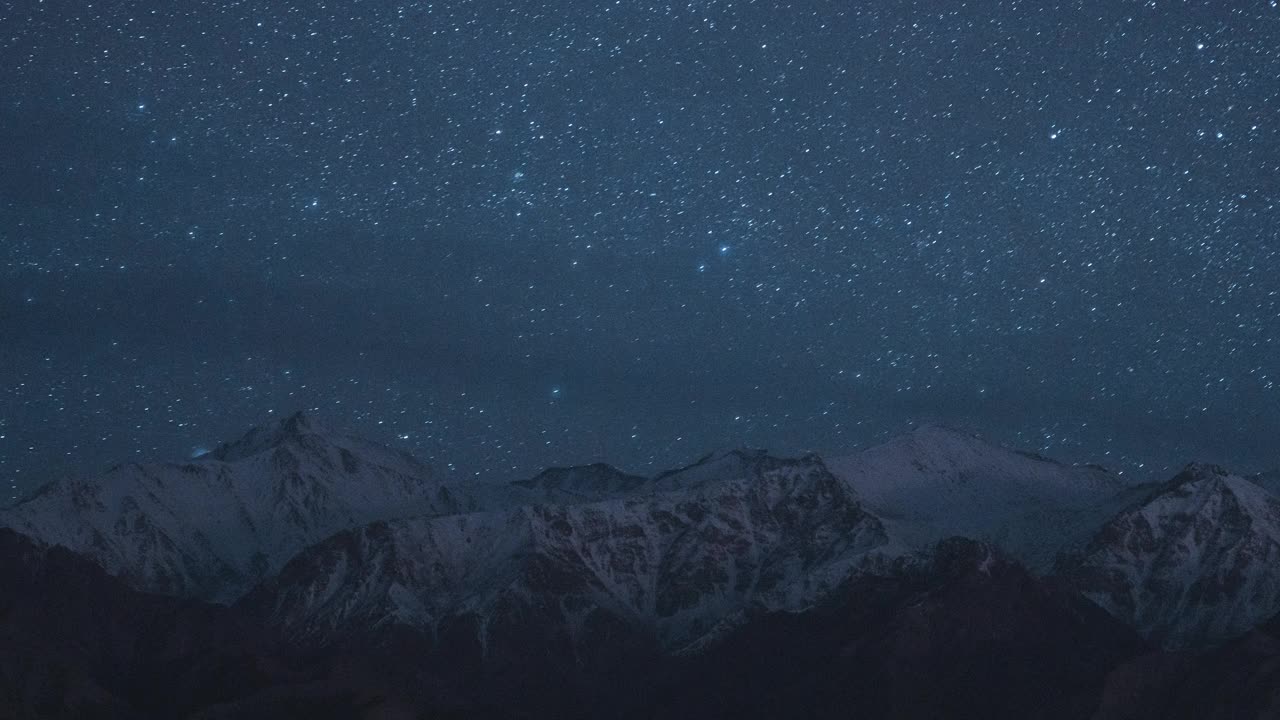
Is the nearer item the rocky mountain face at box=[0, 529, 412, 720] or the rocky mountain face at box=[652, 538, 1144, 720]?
the rocky mountain face at box=[0, 529, 412, 720]

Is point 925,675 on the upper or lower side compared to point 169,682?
lower

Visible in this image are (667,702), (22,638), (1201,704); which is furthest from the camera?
(667,702)

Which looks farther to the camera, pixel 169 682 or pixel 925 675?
pixel 925 675

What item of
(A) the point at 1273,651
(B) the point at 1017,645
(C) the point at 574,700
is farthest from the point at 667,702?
(A) the point at 1273,651

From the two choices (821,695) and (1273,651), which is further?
(821,695)

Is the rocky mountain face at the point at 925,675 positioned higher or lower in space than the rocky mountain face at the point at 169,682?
lower

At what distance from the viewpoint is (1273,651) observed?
522 ft

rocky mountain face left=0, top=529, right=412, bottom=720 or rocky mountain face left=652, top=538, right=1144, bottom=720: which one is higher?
rocky mountain face left=0, top=529, right=412, bottom=720

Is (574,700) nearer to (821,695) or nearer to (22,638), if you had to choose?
(821,695)

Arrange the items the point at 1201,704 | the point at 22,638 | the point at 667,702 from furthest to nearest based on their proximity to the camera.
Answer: the point at 667,702
the point at 22,638
the point at 1201,704

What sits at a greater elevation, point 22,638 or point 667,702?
point 22,638

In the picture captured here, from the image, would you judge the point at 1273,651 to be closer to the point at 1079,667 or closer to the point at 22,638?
the point at 1079,667

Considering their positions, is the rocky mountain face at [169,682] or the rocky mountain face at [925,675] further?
the rocky mountain face at [925,675]

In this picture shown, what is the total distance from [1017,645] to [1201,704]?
133 feet
